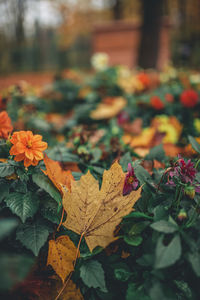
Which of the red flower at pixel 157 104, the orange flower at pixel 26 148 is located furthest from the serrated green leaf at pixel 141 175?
the red flower at pixel 157 104

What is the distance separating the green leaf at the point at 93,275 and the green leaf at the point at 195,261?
254 millimetres

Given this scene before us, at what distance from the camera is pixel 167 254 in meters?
0.63

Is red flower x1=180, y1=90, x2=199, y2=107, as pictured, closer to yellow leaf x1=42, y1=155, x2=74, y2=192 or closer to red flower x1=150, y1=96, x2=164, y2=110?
red flower x1=150, y1=96, x2=164, y2=110

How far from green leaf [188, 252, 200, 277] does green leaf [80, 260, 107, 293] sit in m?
0.25

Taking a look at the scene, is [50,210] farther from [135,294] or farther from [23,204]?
[135,294]

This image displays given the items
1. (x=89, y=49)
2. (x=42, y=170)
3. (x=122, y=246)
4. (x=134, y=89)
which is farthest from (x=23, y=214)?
(x=89, y=49)

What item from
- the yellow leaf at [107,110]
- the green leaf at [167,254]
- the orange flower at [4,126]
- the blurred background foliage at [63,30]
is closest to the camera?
the green leaf at [167,254]

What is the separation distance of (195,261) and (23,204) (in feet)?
1.66

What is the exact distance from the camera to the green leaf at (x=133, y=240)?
2.48 feet

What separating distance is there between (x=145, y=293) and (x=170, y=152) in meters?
0.76

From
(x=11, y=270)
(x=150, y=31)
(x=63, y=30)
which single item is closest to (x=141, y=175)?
(x=11, y=270)

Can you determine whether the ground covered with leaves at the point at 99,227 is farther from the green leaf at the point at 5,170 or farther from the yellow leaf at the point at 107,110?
the yellow leaf at the point at 107,110

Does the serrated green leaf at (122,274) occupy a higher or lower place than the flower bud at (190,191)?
lower

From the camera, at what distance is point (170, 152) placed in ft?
4.41
